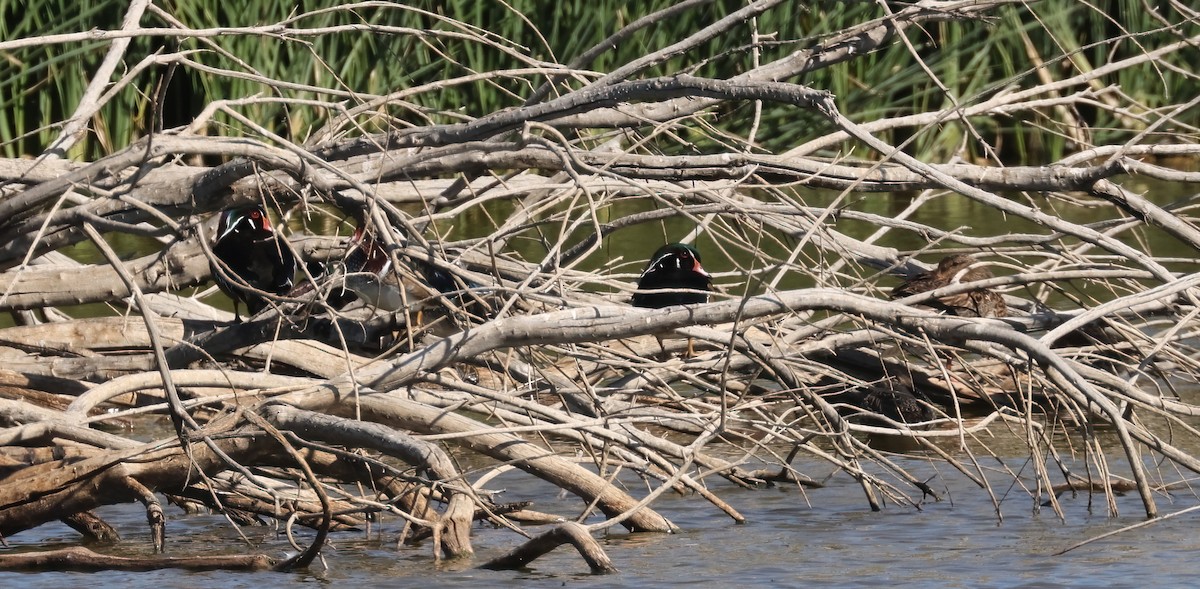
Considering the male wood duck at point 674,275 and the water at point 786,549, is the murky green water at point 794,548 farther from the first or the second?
the male wood duck at point 674,275

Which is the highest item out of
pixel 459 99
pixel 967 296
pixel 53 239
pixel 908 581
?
pixel 459 99

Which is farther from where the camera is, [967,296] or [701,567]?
[967,296]

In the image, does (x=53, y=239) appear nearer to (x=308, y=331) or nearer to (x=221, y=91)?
(x=308, y=331)

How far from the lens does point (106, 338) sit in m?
6.48

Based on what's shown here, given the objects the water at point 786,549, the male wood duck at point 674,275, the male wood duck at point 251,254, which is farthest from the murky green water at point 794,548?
the male wood duck at point 251,254

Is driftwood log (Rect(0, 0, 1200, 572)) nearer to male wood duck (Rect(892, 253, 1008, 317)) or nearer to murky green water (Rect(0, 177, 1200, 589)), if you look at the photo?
murky green water (Rect(0, 177, 1200, 589))

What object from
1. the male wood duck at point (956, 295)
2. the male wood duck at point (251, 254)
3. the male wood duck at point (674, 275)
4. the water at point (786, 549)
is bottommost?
the water at point (786, 549)

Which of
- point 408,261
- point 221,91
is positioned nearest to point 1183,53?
point 221,91

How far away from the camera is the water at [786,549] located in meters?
4.76

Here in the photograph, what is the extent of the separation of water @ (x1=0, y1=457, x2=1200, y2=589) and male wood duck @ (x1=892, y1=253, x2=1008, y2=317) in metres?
1.06

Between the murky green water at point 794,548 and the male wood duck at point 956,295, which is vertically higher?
the male wood duck at point 956,295

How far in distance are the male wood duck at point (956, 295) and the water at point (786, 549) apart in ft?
3.48

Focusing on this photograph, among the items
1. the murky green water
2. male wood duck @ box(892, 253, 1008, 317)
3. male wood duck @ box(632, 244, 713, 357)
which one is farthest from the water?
male wood duck @ box(892, 253, 1008, 317)

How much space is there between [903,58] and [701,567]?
31.4 feet
